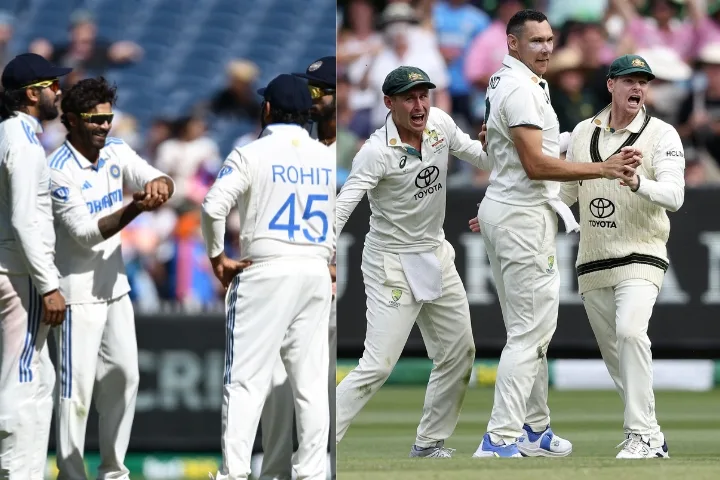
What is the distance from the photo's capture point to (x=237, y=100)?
7059mm

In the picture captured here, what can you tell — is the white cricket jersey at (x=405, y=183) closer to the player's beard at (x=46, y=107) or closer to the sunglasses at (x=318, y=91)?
the sunglasses at (x=318, y=91)

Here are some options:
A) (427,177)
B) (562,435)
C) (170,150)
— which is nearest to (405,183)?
(427,177)

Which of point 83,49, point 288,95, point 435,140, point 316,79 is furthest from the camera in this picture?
Result: point 83,49

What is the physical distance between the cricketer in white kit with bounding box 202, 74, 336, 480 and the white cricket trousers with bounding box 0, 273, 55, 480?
2.30 ft

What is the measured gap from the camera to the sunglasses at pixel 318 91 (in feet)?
15.2

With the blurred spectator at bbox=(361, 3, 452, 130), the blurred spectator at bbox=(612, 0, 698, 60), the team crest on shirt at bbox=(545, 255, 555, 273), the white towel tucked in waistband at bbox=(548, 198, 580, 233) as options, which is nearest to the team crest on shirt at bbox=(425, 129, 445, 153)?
the white towel tucked in waistband at bbox=(548, 198, 580, 233)

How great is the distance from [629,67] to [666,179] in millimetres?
430

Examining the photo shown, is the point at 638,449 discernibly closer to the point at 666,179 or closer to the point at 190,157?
the point at 666,179

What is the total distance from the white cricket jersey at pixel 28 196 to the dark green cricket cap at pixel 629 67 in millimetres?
2053

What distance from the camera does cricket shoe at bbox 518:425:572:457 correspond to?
4.79 meters

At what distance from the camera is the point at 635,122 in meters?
4.71

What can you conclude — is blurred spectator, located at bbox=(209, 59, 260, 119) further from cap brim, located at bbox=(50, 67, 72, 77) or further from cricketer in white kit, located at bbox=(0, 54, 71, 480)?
cricketer in white kit, located at bbox=(0, 54, 71, 480)

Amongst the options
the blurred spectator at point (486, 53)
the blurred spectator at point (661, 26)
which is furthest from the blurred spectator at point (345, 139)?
the blurred spectator at point (661, 26)

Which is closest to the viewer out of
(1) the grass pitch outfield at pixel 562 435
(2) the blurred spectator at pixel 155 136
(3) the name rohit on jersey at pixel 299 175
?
(1) the grass pitch outfield at pixel 562 435
